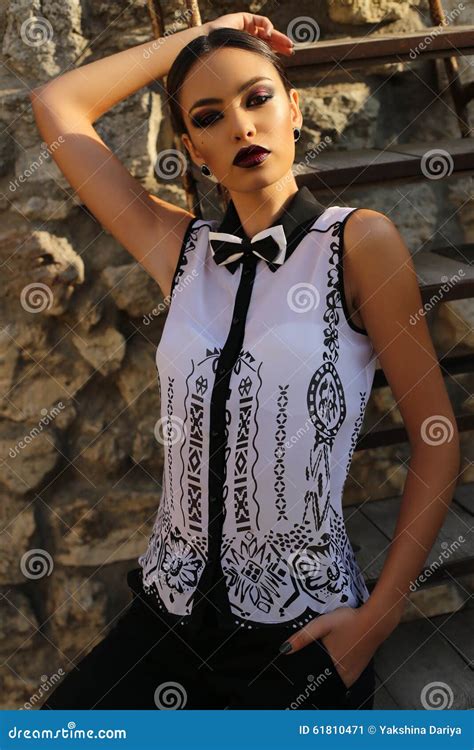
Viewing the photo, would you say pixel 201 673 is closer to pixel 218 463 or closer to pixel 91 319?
pixel 218 463

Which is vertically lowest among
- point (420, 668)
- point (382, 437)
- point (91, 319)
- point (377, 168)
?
point (420, 668)

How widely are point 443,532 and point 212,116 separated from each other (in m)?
1.21

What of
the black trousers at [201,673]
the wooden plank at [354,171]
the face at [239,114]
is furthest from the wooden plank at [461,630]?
the face at [239,114]

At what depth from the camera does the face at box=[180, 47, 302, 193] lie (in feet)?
5.74

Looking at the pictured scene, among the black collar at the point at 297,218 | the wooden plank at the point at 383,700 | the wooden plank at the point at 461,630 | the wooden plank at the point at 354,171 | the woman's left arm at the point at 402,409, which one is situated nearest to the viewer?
the woman's left arm at the point at 402,409

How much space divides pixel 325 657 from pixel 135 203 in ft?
3.41

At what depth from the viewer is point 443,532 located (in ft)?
7.72

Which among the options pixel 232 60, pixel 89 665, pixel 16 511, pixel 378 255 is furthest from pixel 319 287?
pixel 16 511

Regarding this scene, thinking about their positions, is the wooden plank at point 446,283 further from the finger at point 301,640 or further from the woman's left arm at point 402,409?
the finger at point 301,640

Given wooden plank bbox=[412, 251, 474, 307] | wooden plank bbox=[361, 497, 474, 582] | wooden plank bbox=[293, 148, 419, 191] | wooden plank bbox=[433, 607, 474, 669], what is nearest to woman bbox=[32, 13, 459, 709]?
wooden plank bbox=[293, 148, 419, 191]

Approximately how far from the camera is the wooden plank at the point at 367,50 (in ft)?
6.25

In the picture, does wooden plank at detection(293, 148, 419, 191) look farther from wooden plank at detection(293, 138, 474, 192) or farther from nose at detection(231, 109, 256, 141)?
nose at detection(231, 109, 256, 141)

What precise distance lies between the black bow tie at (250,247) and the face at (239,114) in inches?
3.9

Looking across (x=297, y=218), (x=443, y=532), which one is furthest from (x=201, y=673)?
(x=297, y=218)
